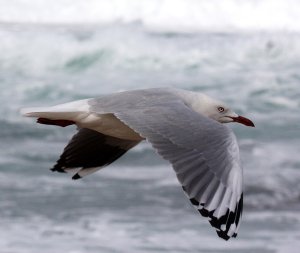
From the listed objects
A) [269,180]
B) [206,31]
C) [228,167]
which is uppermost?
[228,167]

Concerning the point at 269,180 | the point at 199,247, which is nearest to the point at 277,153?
the point at 269,180

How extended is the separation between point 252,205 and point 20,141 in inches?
104

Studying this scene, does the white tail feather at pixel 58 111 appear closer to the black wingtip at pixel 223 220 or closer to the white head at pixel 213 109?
the white head at pixel 213 109

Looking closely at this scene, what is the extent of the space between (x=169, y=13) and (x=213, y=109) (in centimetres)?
1038

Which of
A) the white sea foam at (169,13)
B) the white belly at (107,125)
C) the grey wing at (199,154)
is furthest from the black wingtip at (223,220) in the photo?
the white sea foam at (169,13)

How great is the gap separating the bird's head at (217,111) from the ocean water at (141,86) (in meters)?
1.97

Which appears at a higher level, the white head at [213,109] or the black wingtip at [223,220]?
the black wingtip at [223,220]

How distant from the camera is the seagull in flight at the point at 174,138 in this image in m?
3.90

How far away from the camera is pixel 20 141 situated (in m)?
9.65

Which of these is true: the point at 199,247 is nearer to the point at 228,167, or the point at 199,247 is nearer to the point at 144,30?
the point at 228,167

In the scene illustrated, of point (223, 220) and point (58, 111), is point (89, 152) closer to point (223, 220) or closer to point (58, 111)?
point (58, 111)

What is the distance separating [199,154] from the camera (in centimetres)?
411

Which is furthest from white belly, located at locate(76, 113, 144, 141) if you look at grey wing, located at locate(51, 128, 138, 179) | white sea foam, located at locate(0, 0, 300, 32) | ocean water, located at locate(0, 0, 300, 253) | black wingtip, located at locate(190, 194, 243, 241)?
white sea foam, located at locate(0, 0, 300, 32)

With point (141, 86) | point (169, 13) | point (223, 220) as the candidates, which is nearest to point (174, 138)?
point (223, 220)
